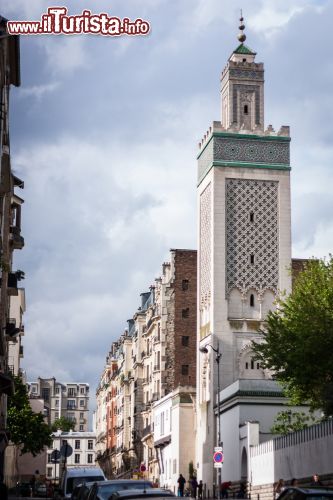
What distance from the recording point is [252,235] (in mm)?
67500

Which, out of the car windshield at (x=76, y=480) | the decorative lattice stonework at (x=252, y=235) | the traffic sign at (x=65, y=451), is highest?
the decorative lattice stonework at (x=252, y=235)

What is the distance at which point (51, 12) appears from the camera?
86.2ft

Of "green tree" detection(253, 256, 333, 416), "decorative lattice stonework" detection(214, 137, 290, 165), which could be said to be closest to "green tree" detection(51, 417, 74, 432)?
"decorative lattice stonework" detection(214, 137, 290, 165)

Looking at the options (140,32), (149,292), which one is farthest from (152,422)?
(140,32)

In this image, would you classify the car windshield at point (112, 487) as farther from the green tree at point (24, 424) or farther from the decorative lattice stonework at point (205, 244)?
the decorative lattice stonework at point (205, 244)

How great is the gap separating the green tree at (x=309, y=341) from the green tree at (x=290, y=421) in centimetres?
861

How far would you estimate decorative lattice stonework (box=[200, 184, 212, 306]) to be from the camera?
68438mm

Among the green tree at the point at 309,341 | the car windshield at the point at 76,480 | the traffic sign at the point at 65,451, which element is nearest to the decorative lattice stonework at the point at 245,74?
the green tree at the point at 309,341

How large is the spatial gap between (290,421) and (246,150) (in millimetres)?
21095

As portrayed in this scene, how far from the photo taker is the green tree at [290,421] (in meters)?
51.8

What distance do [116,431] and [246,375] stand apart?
2038 inches

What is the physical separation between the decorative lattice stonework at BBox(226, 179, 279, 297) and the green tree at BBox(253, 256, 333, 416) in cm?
2297

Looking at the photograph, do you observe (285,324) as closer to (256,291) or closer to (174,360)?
(256,291)

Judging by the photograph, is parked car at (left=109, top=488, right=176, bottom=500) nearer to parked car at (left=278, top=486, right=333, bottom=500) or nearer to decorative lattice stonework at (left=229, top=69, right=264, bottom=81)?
parked car at (left=278, top=486, right=333, bottom=500)
